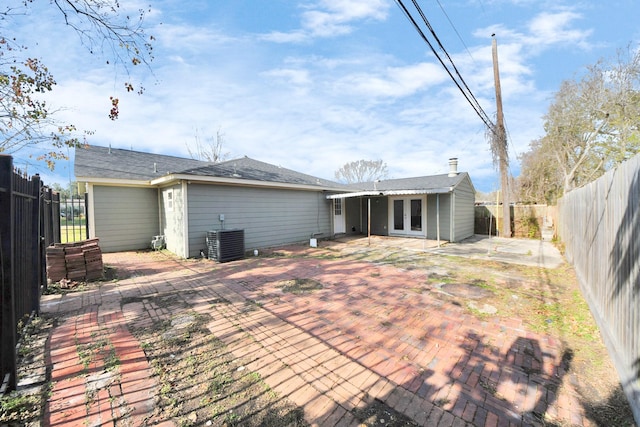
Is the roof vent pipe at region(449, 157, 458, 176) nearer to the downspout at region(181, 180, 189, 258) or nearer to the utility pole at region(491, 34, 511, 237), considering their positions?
the utility pole at region(491, 34, 511, 237)

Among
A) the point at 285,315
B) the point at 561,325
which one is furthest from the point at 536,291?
the point at 285,315

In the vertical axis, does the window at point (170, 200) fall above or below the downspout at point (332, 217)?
above

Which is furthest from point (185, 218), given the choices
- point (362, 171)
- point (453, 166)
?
point (362, 171)

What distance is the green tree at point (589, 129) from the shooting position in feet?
50.0

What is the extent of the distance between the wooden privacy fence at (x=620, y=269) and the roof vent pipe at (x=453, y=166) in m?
10.1

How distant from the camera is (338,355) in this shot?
2.80m

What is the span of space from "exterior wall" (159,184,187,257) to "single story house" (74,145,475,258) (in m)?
0.03

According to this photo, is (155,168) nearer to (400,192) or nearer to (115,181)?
(115,181)

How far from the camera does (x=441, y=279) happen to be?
5734 mm

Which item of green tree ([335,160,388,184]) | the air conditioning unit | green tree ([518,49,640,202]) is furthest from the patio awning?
green tree ([335,160,388,184])

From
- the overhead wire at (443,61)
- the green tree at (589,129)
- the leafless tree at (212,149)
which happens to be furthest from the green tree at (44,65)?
the green tree at (589,129)

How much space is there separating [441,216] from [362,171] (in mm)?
31602

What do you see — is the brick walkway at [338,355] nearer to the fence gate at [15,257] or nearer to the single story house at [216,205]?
the fence gate at [15,257]

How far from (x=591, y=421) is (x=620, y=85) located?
22738 mm
